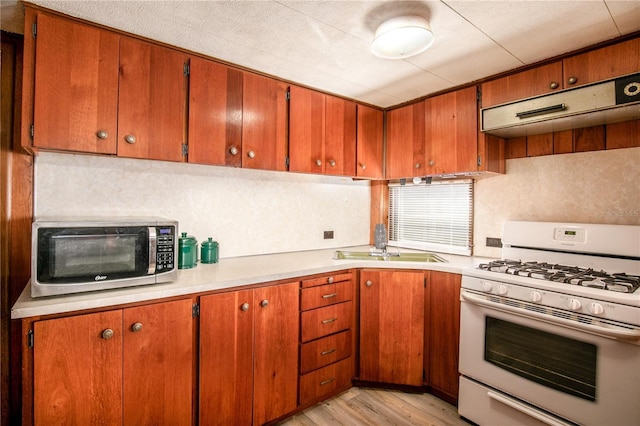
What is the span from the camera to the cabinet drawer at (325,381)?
2.09 m

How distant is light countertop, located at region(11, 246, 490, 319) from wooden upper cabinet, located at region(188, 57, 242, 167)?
27.2 inches

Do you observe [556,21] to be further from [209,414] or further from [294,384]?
[209,414]

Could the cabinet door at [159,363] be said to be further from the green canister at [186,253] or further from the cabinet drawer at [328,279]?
the cabinet drawer at [328,279]

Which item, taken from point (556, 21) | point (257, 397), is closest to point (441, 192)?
point (556, 21)

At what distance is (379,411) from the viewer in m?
2.13

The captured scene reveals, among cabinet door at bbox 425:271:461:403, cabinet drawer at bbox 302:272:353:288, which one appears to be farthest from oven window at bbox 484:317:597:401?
cabinet drawer at bbox 302:272:353:288

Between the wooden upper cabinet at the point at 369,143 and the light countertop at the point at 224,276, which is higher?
the wooden upper cabinet at the point at 369,143

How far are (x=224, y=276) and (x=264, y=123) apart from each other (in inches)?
42.6

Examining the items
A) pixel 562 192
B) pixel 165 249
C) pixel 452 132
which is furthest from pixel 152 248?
pixel 562 192

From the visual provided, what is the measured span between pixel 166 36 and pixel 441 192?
7.78ft

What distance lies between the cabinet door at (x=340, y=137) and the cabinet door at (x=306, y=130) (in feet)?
0.20

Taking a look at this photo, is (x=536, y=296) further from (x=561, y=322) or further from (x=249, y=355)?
(x=249, y=355)

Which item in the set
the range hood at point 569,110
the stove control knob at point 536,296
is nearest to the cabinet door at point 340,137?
the range hood at point 569,110

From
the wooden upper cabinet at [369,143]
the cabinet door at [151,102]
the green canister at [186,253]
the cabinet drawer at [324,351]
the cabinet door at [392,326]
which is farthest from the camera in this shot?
the wooden upper cabinet at [369,143]
